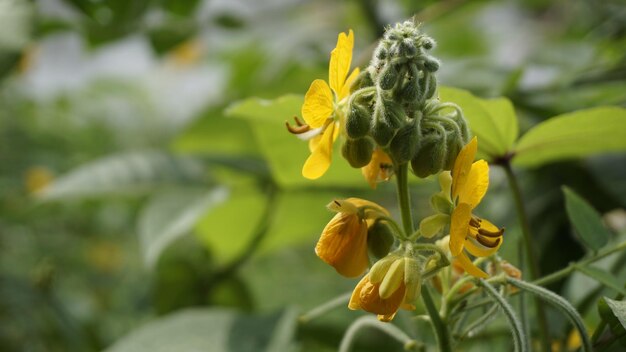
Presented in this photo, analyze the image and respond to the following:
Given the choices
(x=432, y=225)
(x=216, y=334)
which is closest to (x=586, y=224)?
(x=432, y=225)

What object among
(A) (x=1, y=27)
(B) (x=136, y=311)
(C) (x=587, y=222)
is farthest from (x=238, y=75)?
(C) (x=587, y=222)

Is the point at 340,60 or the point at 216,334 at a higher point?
the point at 340,60

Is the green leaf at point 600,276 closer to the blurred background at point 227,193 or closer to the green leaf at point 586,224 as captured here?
the green leaf at point 586,224

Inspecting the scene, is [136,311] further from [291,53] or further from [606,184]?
[606,184]

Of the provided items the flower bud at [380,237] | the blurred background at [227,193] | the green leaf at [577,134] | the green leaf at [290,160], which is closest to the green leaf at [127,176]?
the blurred background at [227,193]

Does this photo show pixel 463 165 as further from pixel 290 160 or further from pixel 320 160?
pixel 290 160

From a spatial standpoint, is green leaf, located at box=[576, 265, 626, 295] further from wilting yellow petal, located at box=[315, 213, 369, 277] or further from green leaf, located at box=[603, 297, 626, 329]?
wilting yellow petal, located at box=[315, 213, 369, 277]
